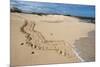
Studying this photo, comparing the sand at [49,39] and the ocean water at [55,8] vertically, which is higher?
the ocean water at [55,8]

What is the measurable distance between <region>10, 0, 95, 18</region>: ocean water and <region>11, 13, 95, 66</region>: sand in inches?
2.1

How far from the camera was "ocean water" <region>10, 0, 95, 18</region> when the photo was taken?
191cm

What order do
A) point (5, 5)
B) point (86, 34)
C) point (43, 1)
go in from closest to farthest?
1. point (5, 5)
2. point (43, 1)
3. point (86, 34)

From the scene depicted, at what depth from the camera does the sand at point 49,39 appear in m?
1.88

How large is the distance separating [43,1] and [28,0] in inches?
6.4

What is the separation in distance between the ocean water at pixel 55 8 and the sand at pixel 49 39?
54 millimetres

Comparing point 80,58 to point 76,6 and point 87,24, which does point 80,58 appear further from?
point 76,6

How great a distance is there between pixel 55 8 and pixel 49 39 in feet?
1.11

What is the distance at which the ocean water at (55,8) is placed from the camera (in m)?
1.91

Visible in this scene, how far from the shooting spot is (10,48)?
72.7 inches

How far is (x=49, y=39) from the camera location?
1.98 m

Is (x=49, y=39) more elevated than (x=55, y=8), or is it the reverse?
(x=55, y=8)

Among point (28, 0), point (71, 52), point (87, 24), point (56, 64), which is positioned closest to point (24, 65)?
point (56, 64)

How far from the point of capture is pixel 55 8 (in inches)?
79.3
